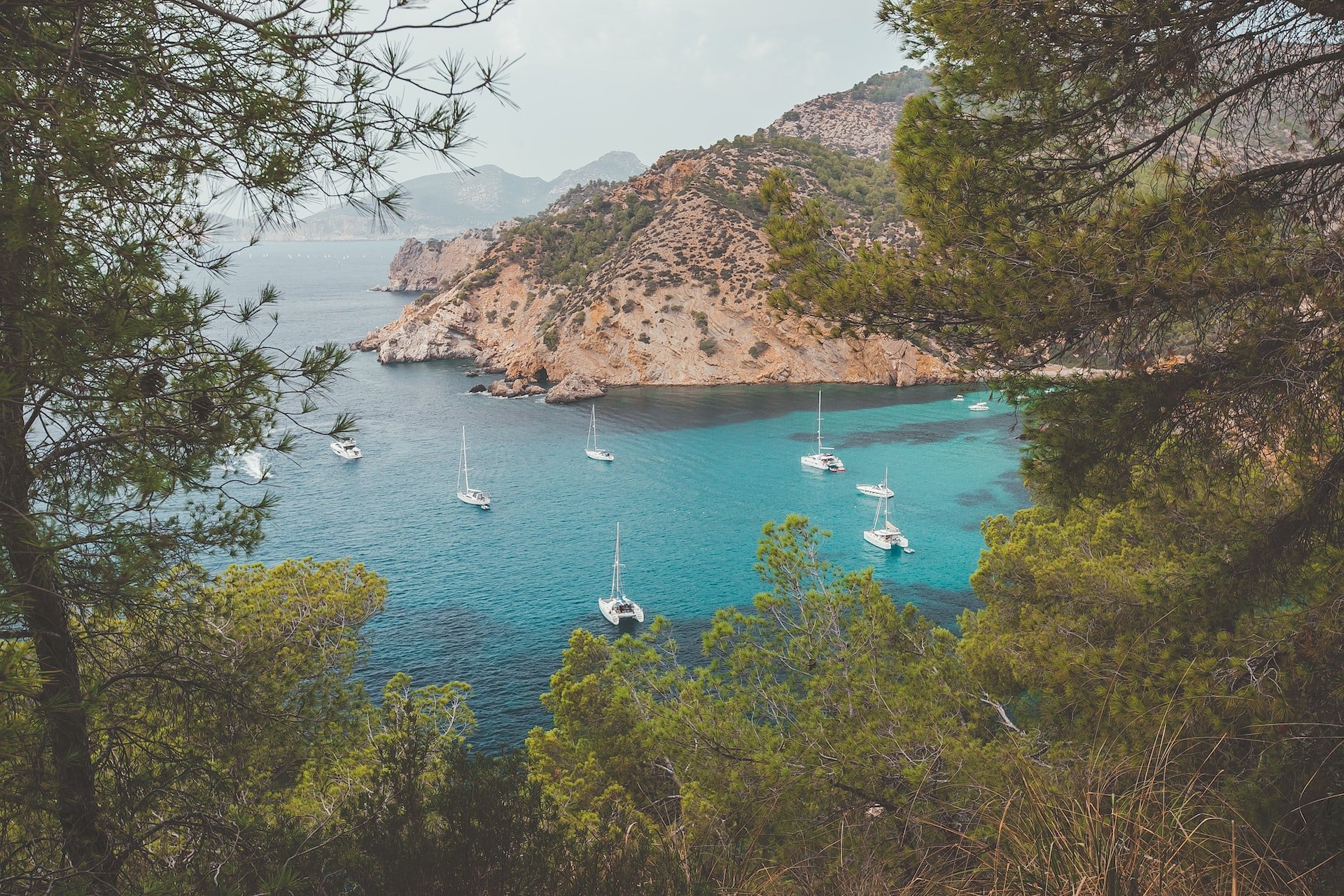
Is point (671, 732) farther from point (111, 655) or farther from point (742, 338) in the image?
point (742, 338)

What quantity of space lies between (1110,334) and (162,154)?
4.44 metres

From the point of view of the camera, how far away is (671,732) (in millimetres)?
7035

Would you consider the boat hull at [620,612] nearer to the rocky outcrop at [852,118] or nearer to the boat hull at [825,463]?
the boat hull at [825,463]

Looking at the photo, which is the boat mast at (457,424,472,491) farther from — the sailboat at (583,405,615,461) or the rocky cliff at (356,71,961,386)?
the rocky cliff at (356,71,961,386)

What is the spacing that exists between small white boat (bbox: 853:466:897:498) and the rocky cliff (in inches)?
465

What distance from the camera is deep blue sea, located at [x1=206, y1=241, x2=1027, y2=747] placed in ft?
66.5

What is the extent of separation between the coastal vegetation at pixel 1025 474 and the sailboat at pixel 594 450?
26834 mm

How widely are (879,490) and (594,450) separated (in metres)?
12.4

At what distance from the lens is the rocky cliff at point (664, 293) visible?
50594mm

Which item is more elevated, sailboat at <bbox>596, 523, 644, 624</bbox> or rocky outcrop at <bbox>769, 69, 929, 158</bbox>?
rocky outcrop at <bbox>769, 69, 929, 158</bbox>

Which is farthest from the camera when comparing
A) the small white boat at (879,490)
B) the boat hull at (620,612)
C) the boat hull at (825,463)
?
the boat hull at (825,463)

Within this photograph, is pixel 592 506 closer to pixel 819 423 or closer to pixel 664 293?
pixel 819 423

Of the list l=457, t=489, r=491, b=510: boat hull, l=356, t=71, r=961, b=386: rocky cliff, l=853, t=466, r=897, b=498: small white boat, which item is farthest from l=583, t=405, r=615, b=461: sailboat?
l=356, t=71, r=961, b=386: rocky cliff

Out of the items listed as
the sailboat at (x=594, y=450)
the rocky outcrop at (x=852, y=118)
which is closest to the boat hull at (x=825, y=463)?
the sailboat at (x=594, y=450)
